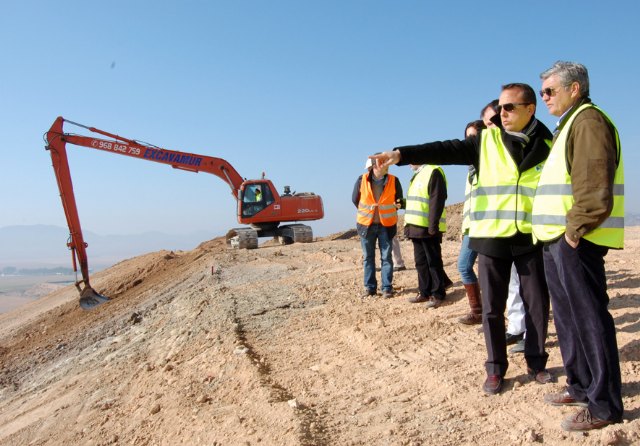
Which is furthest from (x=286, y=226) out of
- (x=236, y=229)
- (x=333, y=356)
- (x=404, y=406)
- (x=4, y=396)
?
(x=404, y=406)

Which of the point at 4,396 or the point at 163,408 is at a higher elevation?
the point at 163,408

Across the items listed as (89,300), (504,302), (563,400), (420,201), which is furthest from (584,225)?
(89,300)

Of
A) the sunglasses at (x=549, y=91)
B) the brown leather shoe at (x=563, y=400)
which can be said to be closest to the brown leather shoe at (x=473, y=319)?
the brown leather shoe at (x=563, y=400)

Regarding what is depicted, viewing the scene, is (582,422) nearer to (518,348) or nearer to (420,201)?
(518,348)

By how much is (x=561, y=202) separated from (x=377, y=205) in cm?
420

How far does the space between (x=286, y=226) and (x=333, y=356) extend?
Answer: 14.6 m

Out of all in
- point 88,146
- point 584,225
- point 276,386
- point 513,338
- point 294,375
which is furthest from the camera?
point 88,146

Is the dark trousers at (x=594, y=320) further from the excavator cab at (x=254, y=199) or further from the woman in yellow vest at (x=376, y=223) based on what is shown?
the excavator cab at (x=254, y=199)

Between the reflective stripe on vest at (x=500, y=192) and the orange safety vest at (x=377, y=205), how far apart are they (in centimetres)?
349

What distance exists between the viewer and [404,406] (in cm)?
369

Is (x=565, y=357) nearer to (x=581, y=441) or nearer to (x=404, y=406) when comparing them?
(x=581, y=441)

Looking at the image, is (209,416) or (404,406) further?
(209,416)

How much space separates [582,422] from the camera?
2.95 m

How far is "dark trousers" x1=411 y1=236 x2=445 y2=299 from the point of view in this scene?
6.24 metres
